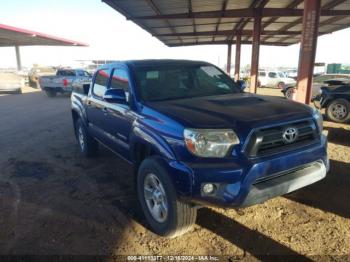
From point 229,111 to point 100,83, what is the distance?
2825 mm

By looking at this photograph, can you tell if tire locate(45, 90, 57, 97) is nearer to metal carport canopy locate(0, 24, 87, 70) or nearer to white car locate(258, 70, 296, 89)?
metal carport canopy locate(0, 24, 87, 70)

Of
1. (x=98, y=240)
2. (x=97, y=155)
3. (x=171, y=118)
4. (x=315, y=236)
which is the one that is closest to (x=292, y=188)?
(x=315, y=236)

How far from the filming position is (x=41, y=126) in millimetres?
9930

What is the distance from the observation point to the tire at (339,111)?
9.44 meters

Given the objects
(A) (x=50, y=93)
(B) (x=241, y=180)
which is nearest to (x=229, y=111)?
(B) (x=241, y=180)

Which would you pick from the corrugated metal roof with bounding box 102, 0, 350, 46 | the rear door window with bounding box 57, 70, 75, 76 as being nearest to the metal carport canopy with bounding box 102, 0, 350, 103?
the corrugated metal roof with bounding box 102, 0, 350, 46

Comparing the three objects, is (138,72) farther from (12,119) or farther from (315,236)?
(12,119)

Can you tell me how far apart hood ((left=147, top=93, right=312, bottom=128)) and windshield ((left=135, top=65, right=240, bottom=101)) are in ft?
0.84

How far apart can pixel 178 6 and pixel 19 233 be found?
11.7 m

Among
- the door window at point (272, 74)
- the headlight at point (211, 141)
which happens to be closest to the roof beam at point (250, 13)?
the headlight at point (211, 141)

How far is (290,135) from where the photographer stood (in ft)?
10.2

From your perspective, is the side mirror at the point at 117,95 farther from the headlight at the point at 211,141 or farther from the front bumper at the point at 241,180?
the front bumper at the point at 241,180

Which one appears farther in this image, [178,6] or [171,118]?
[178,6]

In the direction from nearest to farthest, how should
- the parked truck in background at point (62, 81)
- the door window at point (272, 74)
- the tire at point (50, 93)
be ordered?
the parked truck in background at point (62, 81) → the tire at point (50, 93) → the door window at point (272, 74)
